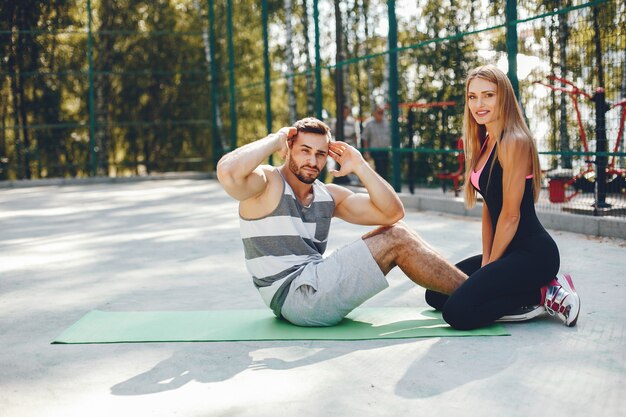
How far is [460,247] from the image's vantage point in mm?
7898

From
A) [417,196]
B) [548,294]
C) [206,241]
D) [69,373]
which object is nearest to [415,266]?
[548,294]

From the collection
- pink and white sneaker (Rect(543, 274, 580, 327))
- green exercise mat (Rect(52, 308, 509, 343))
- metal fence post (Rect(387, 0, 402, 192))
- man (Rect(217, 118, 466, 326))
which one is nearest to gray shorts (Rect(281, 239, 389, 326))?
man (Rect(217, 118, 466, 326))

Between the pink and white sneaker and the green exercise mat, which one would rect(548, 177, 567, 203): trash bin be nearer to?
the green exercise mat

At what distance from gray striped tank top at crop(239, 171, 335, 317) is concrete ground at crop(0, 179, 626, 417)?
1.17 feet

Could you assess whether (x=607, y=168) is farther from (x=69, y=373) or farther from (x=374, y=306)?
(x=69, y=373)

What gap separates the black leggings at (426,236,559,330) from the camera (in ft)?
15.1

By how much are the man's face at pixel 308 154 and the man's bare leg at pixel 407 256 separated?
1.47 feet

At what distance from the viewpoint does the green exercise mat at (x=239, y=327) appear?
15.2 feet

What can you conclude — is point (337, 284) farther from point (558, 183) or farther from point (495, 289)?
point (558, 183)

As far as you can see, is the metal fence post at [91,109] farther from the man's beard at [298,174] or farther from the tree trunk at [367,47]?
the man's beard at [298,174]

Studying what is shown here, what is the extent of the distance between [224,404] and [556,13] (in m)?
6.07

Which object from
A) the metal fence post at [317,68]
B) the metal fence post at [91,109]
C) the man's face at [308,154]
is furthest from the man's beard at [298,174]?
the metal fence post at [91,109]

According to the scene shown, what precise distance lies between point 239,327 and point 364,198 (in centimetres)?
99

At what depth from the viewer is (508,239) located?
4.72m
